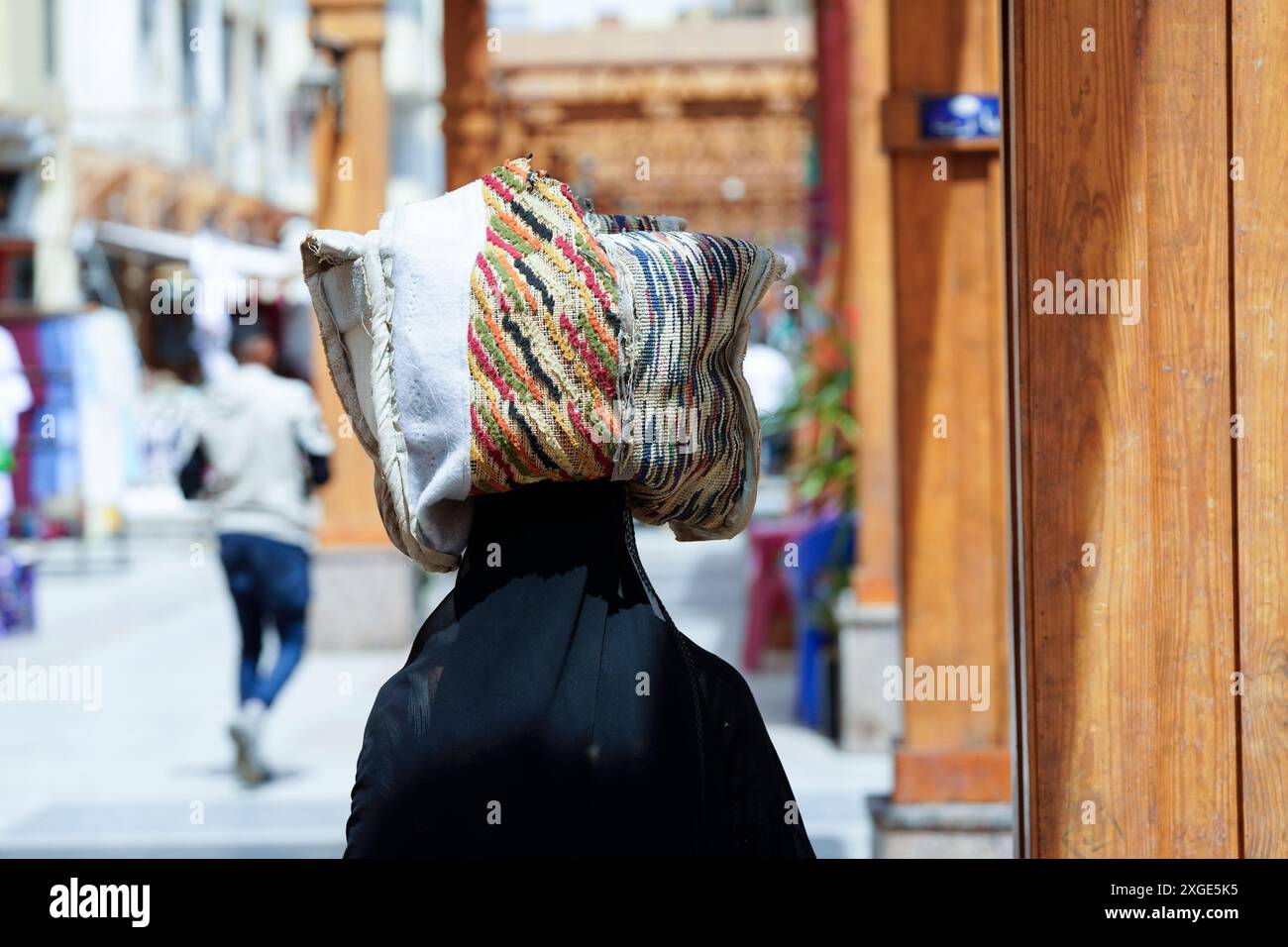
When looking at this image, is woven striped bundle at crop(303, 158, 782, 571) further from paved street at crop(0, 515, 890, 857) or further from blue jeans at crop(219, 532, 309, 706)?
blue jeans at crop(219, 532, 309, 706)

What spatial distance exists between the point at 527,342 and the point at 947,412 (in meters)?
3.07

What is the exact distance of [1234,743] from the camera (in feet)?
7.09

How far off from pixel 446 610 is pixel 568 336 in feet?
1.22

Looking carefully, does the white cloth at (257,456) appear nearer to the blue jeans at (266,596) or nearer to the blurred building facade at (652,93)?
the blue jeans at (266,596)

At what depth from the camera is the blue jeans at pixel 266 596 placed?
21.0 ft

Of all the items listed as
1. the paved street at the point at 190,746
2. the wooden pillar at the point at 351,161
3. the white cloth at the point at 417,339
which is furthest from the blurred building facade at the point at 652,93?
the white cloth at the point at 417,339

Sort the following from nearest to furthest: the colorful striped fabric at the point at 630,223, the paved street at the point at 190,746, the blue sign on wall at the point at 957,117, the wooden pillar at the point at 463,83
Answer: the colorful striped fabric at the point at 630,223 → the blue sign on wall at the point at 957,117 → the paved street at the point at 190,746 → the wooden pillar at the point at 463,83

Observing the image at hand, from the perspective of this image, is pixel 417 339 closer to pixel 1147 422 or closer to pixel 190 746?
pixel 1147 422

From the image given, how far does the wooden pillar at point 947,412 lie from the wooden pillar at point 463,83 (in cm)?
451

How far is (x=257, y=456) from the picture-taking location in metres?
6.41

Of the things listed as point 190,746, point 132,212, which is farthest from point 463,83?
point 132,212

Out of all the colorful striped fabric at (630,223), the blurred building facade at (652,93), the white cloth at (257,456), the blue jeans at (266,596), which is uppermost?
the blurred building facade at (652,93)

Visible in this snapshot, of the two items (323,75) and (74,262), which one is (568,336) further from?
(74,262)

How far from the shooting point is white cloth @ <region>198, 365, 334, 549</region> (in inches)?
251
